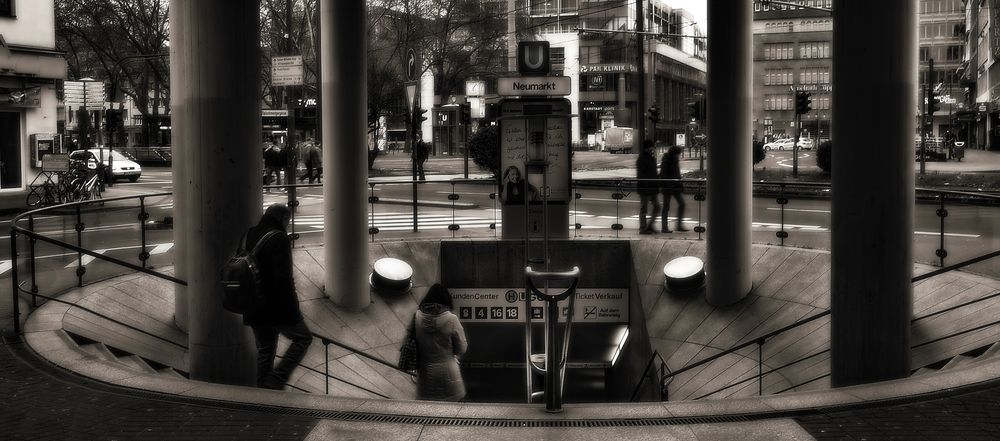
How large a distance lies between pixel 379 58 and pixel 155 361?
52.4 m

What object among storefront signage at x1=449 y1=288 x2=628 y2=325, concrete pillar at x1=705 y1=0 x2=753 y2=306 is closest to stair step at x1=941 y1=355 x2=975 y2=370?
concrete pillar at x1=705 y1=0 x2=753 y2=306

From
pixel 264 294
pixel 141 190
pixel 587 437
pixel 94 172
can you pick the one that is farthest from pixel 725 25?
pixel 141 190

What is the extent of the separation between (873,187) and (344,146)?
8.52 m

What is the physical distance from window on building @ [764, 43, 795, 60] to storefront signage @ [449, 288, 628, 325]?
118m

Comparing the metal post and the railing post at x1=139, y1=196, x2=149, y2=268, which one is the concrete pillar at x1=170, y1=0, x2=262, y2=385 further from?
the railing post at x1=139, y1=196, x2=149, y2=268

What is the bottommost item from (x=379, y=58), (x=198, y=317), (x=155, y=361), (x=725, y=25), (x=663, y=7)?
(x=155, y=361)

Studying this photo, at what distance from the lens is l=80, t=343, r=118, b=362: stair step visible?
982cm

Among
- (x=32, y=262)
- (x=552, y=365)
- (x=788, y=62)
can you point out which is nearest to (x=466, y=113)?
(x=32, y=262)

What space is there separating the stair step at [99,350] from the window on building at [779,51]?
418ft

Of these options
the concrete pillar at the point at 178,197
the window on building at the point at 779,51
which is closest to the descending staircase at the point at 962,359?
Answer: the concrete pillar at the point at 178,197

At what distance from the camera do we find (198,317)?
9328 millimetres

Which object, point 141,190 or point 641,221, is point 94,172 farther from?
point 641,221

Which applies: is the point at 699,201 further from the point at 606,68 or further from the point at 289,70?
the point at 606,68

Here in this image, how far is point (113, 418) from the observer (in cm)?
689
